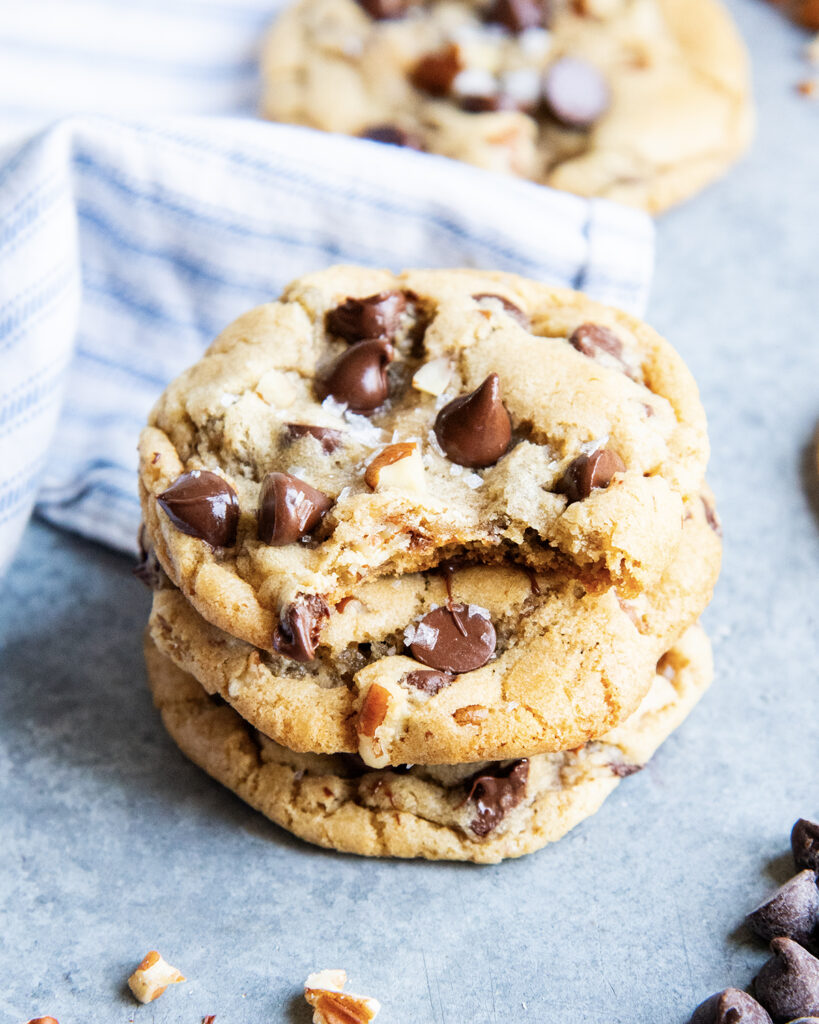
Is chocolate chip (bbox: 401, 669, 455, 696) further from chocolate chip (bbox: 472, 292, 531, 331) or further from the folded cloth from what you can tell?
the folded cloth

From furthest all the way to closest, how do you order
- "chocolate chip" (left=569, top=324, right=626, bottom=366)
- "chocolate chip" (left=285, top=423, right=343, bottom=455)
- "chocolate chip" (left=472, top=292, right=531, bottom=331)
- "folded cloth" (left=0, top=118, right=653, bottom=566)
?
"folded cloth" (left=0, top=118, right=653, bottom=566) → "chocolate chip" (left=472, top=292, right=531, bottom=331) → "chocolate chip" (left=569, top=324, right=626, bottom=366) → "chocolate chip" (left=285, top=423, right=343, bottom=455)

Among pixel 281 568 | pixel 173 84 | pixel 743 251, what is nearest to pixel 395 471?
pixel 281 568

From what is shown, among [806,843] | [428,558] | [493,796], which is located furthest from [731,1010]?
Result: [428,558]

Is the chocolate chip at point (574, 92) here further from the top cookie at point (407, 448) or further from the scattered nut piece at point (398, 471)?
the scattered nut piece at point (398, 471)

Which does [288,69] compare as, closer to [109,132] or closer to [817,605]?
[109,132]

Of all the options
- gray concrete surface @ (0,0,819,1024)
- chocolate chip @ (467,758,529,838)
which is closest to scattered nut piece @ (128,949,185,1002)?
gray concrete surface @ (0,0,819,1024)

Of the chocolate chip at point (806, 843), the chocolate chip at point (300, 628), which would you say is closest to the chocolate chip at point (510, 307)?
the chocolate chip at point (300, 628)

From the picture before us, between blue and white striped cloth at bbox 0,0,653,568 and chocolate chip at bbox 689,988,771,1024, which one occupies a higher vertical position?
blue and white striped cloth at bbox 0,0,653,568

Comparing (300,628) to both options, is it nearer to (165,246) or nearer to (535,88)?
(165,246)

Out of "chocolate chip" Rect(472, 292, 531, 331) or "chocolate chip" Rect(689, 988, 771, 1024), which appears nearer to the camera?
"chocolate chip" Rect(689, 988, 771, 1024)
